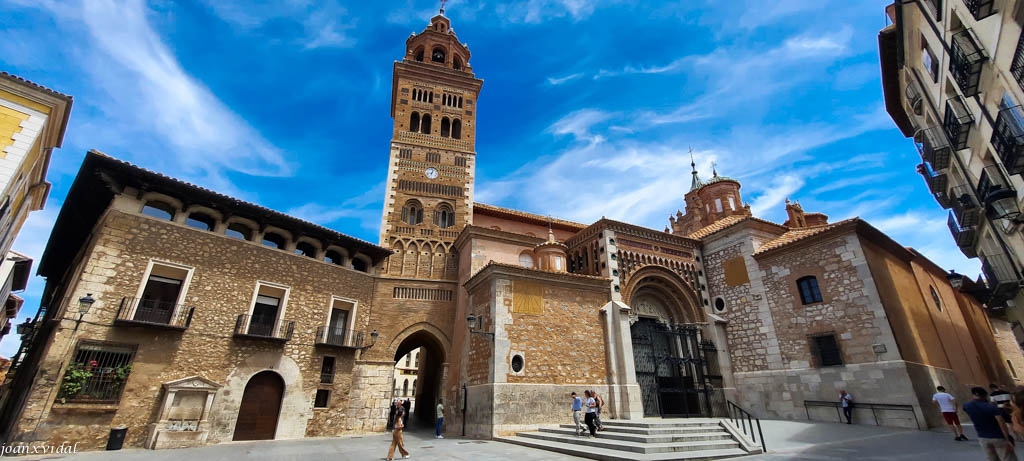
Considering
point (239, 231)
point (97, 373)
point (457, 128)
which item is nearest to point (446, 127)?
point (457, 128)

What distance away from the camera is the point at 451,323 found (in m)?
19.4

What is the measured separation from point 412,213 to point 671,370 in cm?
1437

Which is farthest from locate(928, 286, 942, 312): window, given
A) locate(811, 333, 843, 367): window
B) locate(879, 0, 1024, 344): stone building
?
locate(811, 333, 843, 367): window

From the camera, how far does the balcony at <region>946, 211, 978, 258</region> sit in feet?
49.4

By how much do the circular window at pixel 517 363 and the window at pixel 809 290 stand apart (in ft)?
35.7

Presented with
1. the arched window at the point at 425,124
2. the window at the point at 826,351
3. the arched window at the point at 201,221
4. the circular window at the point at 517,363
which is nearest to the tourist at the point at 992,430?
the window at the point at 826,351

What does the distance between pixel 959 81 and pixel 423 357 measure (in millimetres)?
24586

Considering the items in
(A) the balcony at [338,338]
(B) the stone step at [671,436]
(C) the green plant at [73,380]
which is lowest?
(B) the stone step at [671,436]

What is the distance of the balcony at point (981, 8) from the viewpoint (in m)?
8.54

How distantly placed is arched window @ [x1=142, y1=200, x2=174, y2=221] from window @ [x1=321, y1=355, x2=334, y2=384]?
7.47 metres

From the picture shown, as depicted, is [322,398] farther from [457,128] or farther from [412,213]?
[457,128]

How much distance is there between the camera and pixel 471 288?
1753 centimetres

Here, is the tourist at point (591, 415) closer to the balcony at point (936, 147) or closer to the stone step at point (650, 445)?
the stone step at point (650, 445)

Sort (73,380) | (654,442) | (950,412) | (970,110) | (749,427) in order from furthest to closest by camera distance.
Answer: (749,427) → (73,380) → (970,110) → (950,412) → (654,442)
